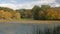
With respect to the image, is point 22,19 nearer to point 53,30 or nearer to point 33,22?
point 33,22

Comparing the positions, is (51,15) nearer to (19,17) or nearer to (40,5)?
→ (40,5)

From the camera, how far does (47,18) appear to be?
3.75m

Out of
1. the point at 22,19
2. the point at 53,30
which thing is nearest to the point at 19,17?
the point at 22,19

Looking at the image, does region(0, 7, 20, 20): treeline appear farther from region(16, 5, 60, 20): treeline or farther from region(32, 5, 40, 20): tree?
region(32, 5, 40, 20): tree

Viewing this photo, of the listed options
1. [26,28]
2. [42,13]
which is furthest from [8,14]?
[42,13]

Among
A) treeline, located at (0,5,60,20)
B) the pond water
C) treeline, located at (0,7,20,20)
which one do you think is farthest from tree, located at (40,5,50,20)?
treeline, located at (0,7,20,20)

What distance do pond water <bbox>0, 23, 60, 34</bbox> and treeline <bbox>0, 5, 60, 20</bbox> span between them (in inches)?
5.4

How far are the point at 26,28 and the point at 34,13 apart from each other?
30 centimetres

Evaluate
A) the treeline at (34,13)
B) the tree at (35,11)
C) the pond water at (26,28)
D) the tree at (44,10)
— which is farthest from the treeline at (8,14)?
the tree at (44,10)

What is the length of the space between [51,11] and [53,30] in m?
0.33

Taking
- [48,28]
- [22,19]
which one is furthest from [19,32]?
[48,28]

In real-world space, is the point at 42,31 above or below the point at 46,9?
Answer: below

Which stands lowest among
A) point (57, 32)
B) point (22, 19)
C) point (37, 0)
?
point (57, 32)

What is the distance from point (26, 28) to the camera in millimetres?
3705
